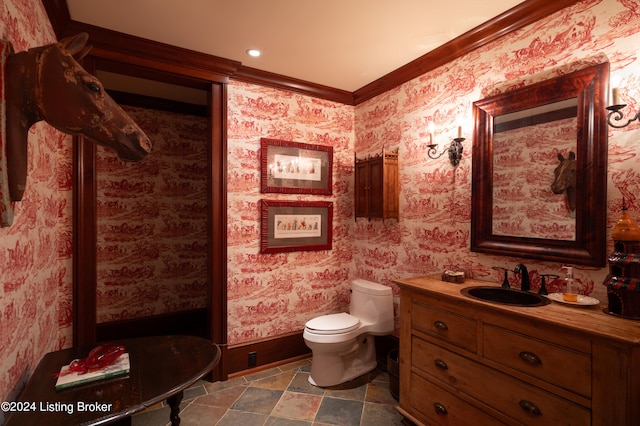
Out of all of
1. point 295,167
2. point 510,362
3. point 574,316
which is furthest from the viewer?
point 295,167

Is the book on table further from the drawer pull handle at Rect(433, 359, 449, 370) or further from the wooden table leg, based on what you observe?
the drawer pull handle at Rect(433, 359, 449, 370)

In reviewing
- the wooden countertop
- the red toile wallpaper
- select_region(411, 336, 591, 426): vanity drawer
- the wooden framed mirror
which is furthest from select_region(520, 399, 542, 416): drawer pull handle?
the red toile wallpaper

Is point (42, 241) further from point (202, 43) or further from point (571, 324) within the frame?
point (571, 324)

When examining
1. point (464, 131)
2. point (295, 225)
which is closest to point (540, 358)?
point (464, 131)

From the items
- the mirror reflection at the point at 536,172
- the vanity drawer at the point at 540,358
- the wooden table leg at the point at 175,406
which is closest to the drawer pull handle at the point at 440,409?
the vanity drawer at the point at 540,358

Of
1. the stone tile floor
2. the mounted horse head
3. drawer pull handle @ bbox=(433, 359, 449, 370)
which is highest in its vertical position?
the mounted horse head

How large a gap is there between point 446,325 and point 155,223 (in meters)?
3.21

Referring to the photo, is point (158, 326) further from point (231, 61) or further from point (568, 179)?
point (568, 179)

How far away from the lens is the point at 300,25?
2.15 m

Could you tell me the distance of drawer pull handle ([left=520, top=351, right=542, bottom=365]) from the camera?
1.45m

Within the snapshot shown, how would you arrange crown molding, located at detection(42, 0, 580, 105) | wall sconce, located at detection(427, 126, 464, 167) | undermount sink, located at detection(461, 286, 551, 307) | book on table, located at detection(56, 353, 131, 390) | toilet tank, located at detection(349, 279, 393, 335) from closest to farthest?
book on table, located at detection(56, 353, 131, 390) < undermount sink, located at detection(461, 286, 551, 307) < crown molding, located at detection(42, 0, 580, 105) < wall sconce, located at detection(427, 126, 464, 167) < toilet tank, located at detection(349, 279, 393, 335)

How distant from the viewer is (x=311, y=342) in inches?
99.2

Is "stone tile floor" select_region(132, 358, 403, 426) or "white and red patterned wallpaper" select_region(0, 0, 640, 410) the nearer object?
"white and red patterned wallpaper" select_region(0, 0, 640, 410)

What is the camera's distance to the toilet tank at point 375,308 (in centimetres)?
273
